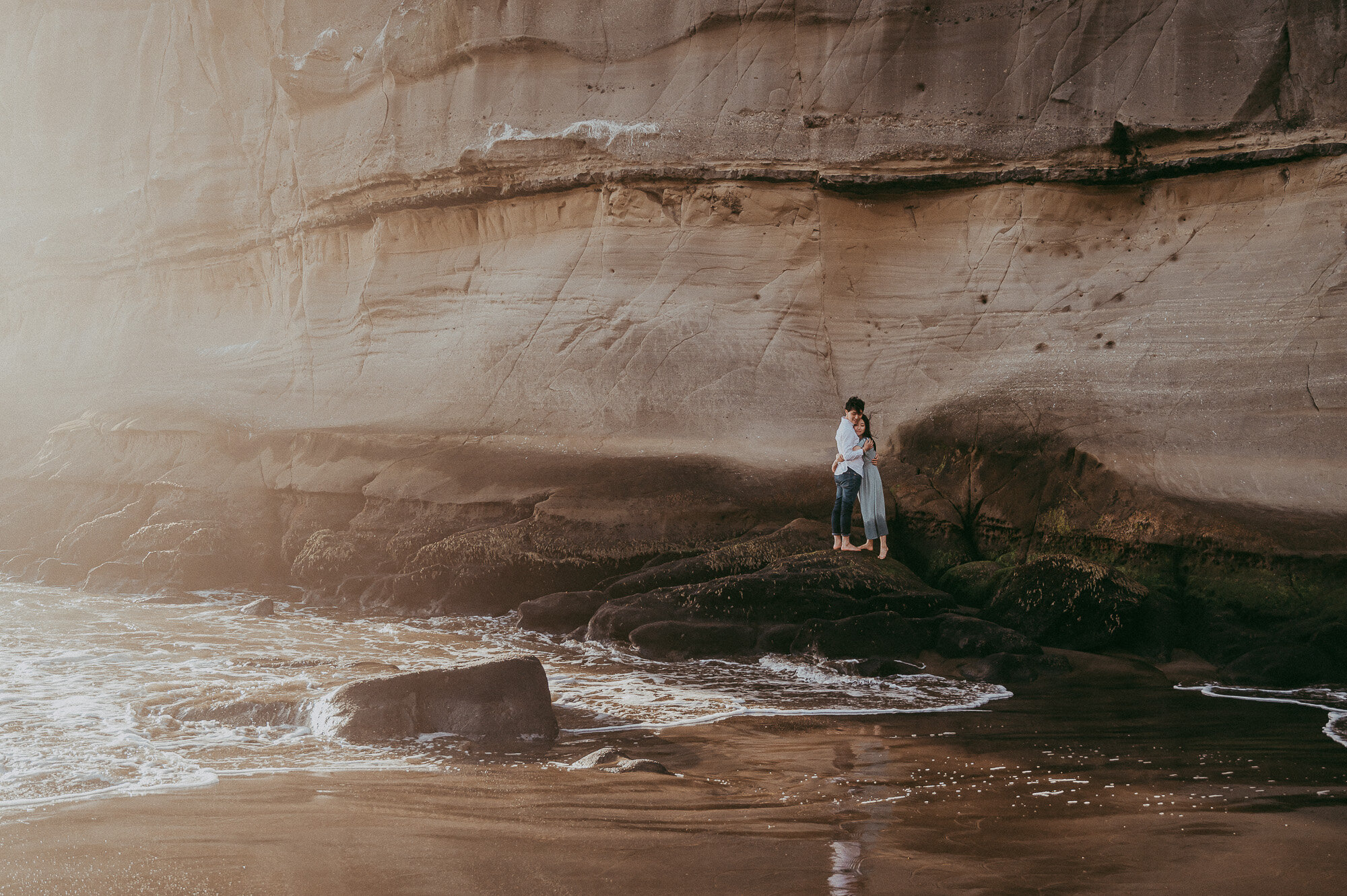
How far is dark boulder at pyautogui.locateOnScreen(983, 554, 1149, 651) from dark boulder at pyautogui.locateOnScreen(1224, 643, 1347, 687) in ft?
2.61

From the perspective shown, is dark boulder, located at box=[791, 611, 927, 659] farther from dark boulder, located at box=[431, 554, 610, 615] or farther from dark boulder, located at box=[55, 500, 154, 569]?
dark boulder, located at box=[55, 500, 154, 569]

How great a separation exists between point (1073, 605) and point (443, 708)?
450cm

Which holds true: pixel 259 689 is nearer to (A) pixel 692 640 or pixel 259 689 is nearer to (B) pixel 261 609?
(A) pixel 692 640

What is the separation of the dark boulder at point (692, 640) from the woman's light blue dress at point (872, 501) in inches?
59.3

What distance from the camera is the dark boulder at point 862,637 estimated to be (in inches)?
283

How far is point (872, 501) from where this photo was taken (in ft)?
28.3

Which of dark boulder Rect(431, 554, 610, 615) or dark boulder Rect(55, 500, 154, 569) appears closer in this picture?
dark boulder Rect(431, 554, 610, 615)

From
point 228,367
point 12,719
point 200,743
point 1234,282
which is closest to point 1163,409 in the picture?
point 1234,282

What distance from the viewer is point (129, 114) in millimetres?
16797

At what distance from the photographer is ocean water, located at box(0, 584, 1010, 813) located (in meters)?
4.90

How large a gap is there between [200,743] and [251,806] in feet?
4.14

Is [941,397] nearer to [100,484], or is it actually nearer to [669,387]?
[669,387]

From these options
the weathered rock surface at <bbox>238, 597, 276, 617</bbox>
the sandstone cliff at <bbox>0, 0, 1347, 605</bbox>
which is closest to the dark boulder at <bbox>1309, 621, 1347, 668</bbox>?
the sandstone cliff at <bbox>0, 0, 1347, 605</bbox>

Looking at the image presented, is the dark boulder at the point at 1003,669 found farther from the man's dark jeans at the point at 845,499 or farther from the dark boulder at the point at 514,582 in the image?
the dark boulder at the point at 514,582
